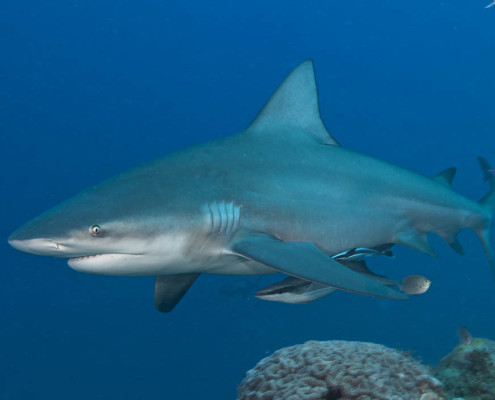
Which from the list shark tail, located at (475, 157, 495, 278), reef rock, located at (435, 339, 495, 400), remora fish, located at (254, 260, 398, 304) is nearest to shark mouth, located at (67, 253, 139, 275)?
remora fish, located at (254, 260, 398, 304)

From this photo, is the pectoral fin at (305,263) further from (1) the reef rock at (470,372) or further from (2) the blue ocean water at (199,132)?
(2) the blue ocean water at (199,132)

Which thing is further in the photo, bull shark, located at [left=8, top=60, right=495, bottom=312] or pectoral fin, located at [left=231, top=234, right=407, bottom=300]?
bull shark, located at [left=8, top=60, right=495, bottom=312]

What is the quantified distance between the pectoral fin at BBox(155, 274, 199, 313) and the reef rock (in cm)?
254

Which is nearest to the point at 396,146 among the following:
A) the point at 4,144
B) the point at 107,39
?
the point at 107,39

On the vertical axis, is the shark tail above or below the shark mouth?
above

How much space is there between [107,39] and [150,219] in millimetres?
55227

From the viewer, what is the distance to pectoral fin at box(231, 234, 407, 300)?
284 centimetres

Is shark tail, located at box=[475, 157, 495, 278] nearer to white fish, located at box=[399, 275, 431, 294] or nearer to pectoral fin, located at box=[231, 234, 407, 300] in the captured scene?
white fish, located at box=[399, 275, 431, 294]

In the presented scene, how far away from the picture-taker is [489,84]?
5778 cm

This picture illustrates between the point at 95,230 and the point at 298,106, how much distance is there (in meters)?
2.69

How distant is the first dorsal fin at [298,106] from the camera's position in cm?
452

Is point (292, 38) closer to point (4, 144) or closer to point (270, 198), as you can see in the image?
point (4, 144)

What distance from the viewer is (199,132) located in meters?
57.6

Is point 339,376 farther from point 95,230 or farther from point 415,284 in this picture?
point 415,284
